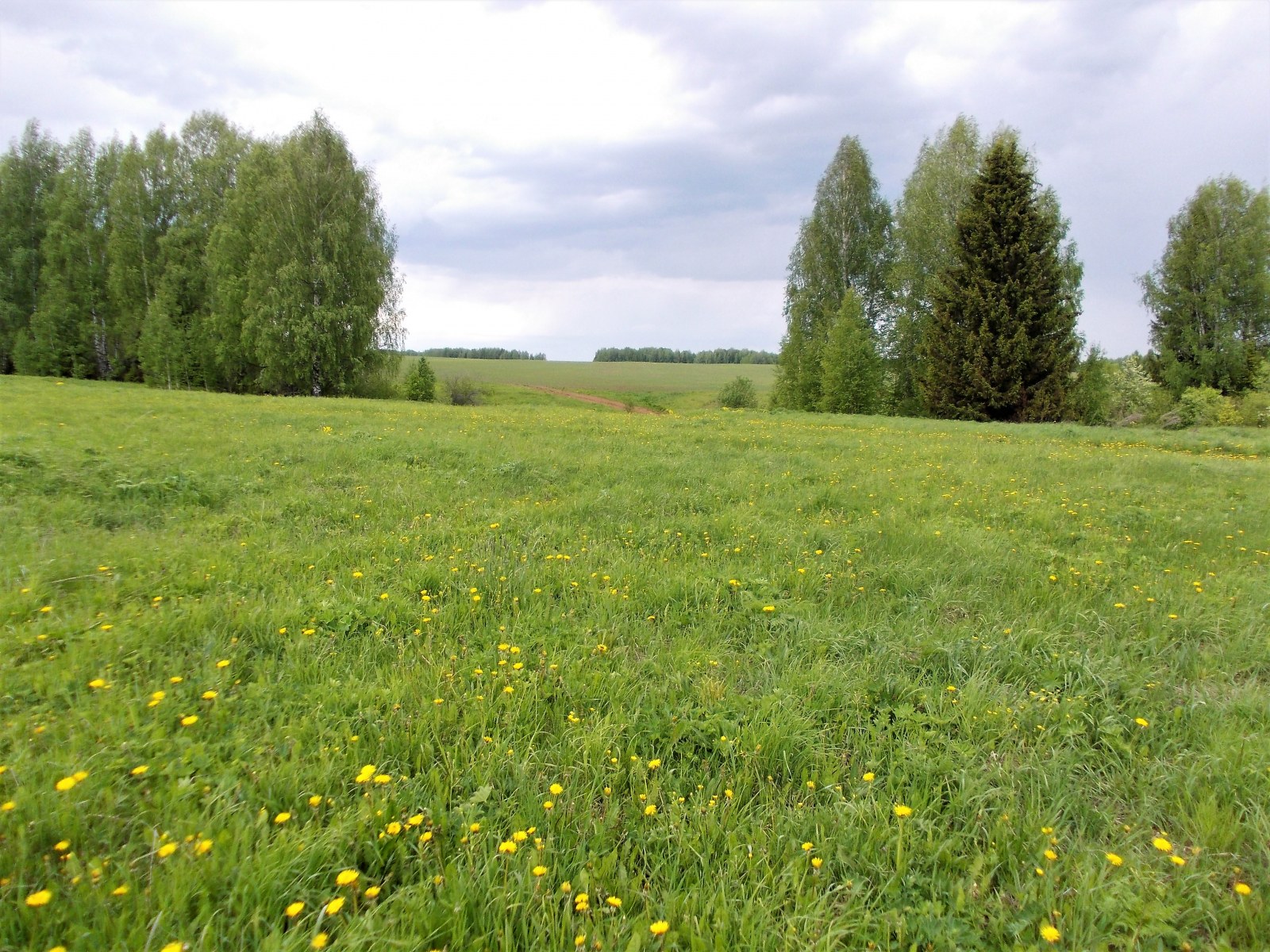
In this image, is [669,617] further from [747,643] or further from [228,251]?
[228,251]

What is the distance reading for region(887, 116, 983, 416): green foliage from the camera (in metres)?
32.9

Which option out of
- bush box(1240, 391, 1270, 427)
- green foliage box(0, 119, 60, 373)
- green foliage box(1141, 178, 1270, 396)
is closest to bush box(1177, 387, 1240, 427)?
bush box(1240, 391, 1270, 427)

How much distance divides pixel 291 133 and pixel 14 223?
2156cm

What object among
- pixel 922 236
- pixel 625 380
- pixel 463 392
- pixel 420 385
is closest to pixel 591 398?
pixel 463 392

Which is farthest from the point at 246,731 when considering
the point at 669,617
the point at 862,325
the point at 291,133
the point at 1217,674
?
the point at 291,133

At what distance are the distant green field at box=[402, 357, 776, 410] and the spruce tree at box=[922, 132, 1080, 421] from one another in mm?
15479

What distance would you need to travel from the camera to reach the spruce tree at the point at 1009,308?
26.7 m

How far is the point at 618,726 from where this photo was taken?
298 centimetres

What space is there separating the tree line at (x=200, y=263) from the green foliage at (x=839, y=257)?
82.7ft

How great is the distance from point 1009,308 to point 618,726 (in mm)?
30942

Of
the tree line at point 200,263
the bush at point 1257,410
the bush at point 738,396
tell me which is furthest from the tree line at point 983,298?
the tree line at point 200,263

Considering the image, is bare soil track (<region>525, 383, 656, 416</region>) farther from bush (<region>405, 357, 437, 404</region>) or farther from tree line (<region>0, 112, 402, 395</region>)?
tree line (<region>0, 112, 402, 395</region>)

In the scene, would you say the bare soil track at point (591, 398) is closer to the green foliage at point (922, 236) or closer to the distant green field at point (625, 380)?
the distant green field at point (625, 380)

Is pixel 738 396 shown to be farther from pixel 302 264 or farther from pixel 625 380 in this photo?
pixel 625 380
